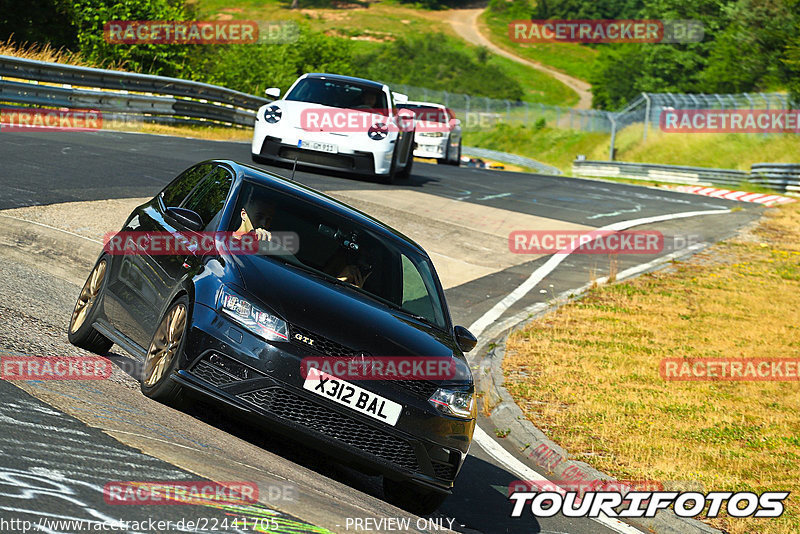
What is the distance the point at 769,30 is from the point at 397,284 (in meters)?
51.8

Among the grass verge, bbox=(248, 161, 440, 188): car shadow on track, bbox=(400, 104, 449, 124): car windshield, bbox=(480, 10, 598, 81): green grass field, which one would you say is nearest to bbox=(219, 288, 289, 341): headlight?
bbox=(248, 161, 440, 188): car shadow on track

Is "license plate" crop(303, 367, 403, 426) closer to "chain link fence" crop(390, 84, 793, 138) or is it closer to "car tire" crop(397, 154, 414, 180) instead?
"car tire" crop(397, 154, 414, 180)

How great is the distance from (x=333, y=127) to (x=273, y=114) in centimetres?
102

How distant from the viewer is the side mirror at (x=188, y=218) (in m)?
6.36

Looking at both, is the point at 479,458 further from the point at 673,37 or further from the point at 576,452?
the point at 673,37

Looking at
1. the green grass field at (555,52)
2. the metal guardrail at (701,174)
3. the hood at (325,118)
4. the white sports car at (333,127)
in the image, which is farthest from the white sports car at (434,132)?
the green grass field at (555,52)

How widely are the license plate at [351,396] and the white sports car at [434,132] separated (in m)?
26.0

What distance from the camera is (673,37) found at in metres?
74.1

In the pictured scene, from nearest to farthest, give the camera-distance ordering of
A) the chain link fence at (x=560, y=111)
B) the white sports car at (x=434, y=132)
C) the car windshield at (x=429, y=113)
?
the white sports car at (x=434, y=132) → the car windshield at (x=429, y=113) → the chain link fence at (x=560, y=111)

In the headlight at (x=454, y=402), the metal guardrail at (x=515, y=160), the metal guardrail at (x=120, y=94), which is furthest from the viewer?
the metal guardrail at (x=515, y=160)

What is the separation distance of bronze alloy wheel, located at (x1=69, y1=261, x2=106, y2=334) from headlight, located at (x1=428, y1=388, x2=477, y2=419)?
275 cm

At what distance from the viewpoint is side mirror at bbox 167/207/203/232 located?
20.9ft

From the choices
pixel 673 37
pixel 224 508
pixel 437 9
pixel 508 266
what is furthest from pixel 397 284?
pixel 437 9

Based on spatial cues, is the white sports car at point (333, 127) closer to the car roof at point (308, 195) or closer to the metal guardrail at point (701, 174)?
the car roof at point (308, 195)
